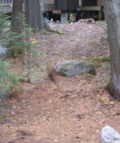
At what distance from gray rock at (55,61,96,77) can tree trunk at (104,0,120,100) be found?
1685 millimetres

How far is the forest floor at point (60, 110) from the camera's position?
6.96 m

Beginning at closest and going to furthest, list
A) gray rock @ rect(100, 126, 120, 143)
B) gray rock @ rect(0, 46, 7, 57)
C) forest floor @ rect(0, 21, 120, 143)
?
gray rock @ rect(100, 126, 120, 143), forest floor @ rect(0, 21, 120, 143), gray rock @ rect(0, 46, 7, 57)

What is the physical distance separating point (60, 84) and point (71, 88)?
415 millimetres

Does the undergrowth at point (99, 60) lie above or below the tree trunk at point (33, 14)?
below

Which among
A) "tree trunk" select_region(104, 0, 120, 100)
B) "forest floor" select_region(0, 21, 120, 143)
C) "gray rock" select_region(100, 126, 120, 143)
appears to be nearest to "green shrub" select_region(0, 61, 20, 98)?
"forest floor" select_region(0, 21, 120, 143)

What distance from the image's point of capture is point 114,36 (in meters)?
8.10

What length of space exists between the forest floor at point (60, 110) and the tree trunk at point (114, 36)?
25 cm

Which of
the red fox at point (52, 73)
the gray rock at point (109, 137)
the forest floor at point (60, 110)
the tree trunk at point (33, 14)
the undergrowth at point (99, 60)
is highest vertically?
the tree trunk at point (33, 14)

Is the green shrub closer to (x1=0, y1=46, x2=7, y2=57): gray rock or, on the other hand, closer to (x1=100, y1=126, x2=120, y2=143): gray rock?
(x1=0, y1=46, x2=7, y2=57): gray rock

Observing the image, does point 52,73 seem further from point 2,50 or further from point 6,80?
point 6,80

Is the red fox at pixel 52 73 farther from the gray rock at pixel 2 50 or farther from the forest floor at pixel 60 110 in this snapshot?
the gray rock at pixel 2 50

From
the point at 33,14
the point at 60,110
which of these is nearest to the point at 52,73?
the point at 60,110

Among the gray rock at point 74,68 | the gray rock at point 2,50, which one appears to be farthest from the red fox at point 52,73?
the gray rock at point 2,50

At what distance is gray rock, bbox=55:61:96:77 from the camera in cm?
998
